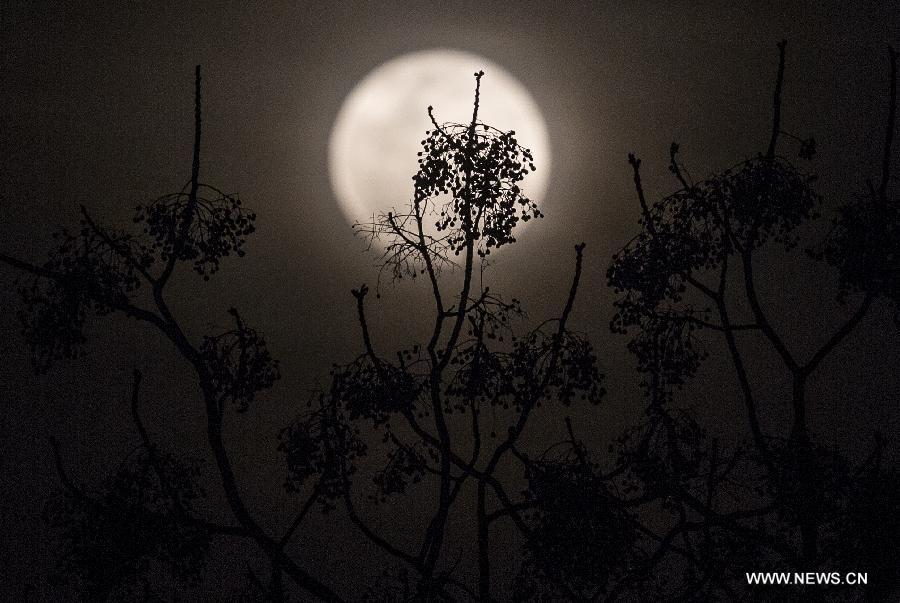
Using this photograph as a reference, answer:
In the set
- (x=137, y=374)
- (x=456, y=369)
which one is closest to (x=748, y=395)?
(x=456, y=369)

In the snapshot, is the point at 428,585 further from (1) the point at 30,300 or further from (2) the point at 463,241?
(1) the point at 30,300

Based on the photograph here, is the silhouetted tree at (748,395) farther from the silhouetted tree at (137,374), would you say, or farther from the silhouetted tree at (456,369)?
the silhouetted tree at (137,374)

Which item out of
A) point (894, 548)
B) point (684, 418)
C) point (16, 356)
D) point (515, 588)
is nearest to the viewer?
point (894, 548)

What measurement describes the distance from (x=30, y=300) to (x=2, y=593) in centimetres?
474

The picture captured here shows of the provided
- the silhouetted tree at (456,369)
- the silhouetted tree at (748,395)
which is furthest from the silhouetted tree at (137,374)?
the silhouetted tree at (748,395)

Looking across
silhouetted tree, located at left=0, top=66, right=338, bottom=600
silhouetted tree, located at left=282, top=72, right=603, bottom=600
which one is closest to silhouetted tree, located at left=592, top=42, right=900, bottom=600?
silhouetted tree, located at left=282, top=72, right=603, bottom=600

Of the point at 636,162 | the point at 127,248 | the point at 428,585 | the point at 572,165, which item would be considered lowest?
the point at 428,585

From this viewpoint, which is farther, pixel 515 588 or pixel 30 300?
pixel 515 588

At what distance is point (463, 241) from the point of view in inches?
293

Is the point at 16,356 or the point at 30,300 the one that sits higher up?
the point at 16,356

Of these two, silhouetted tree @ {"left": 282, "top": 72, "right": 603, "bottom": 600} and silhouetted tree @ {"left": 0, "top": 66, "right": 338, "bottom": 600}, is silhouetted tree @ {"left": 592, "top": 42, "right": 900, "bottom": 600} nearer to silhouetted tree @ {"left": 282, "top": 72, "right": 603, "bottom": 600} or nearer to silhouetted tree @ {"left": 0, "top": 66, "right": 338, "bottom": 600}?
silhouetted tree @ {"left": 282, "top": 72, "right": 603, "bottom": 600}

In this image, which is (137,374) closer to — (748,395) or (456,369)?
(456,369)

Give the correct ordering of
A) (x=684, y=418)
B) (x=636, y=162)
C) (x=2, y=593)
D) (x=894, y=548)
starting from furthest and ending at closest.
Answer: (x=2, y=593), (x=684, y=418), (x=636, y=162), (x=894, y=548)

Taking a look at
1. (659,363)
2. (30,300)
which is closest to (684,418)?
(659,363)
